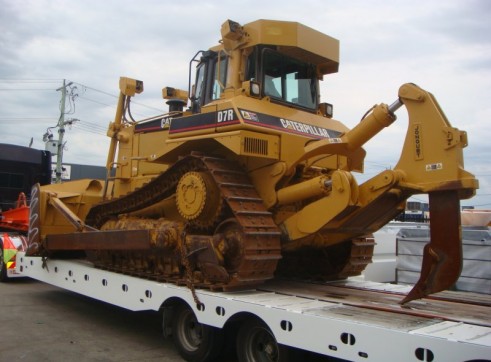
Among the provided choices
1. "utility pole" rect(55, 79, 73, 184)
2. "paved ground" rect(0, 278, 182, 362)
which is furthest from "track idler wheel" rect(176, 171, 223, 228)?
"utility pole" rect(55, 79, 73, 184)

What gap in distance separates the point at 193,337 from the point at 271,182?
6.57ft

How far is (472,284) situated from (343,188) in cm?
302

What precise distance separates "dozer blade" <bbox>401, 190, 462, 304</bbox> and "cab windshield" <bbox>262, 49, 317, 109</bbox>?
2.84 metres

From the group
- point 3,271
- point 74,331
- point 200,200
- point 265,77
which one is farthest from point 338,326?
point 3,271

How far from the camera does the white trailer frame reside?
11.5 feet

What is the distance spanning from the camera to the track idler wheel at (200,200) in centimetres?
594

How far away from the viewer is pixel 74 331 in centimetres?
710

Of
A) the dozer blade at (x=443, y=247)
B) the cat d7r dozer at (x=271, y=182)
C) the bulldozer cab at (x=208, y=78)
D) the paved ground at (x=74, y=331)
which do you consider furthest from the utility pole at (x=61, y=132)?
the dozer blade at (x=443, y=247)

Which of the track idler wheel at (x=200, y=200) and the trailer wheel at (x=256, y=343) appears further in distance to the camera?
the track idler wheel at (x=200, y=200)

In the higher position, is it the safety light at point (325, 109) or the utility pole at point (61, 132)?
the utility pole at point (61, 132)

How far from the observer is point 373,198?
17.0ft

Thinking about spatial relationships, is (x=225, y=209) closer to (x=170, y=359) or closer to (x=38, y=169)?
(x=170, y=359)

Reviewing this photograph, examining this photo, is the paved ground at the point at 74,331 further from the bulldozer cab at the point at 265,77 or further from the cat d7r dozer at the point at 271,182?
the bulldozer cab at the point at 265,77

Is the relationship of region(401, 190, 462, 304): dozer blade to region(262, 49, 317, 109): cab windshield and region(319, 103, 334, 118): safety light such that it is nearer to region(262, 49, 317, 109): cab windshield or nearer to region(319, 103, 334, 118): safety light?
region(262, 49, 317, 109): cab windshield
